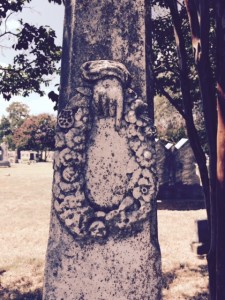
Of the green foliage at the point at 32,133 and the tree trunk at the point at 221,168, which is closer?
the tree trunk at the point at 221,168

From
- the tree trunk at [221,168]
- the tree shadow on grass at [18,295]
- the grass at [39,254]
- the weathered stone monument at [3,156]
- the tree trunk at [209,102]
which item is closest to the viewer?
the tree trunk at [221,168]

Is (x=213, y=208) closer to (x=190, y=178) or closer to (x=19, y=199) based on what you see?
(x=190, y=178)

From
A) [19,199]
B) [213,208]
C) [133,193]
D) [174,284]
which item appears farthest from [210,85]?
[19,199]

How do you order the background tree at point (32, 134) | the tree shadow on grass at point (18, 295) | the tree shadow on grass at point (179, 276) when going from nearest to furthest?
the tree shadow on grass at point (18, 295), the tree shadow on grass at point (179, 276), the background tree at point (32, 134)

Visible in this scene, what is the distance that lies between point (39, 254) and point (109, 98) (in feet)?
16.9

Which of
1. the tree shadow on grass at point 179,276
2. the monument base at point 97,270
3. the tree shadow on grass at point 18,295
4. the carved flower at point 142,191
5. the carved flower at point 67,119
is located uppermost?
the carved flower at point 67,119

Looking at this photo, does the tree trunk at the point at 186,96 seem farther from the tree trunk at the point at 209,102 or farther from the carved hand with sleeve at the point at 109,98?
the carved hand with sleeve at the point at 109,98

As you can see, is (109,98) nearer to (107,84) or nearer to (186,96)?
(107,84)

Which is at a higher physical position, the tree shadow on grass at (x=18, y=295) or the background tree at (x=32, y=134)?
the background tree at (x=32, y=134)

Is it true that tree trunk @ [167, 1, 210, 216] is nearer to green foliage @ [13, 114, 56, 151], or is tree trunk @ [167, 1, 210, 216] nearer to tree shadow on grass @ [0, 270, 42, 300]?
tree shadow on grass @ [0, 270, 42, 300]

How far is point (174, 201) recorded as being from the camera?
36.0 feet

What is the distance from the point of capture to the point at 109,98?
6.98 feet

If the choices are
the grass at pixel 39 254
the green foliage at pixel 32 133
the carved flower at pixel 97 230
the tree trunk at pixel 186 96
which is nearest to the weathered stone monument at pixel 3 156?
the green foliage at pixel 32 133

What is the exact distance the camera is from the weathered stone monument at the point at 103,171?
209cm
